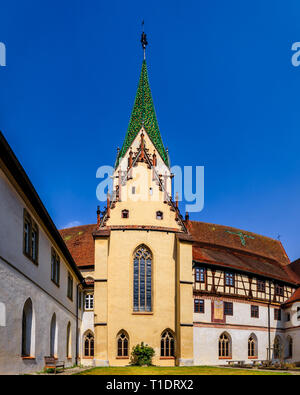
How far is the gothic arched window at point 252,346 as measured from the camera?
4496 centimetres

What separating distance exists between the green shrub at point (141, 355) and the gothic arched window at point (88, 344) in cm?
626

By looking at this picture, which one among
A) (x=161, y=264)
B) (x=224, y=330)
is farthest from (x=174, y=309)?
(x=224, y=330)

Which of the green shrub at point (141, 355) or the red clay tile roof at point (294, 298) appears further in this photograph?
the red clay tile roof at point (294, 298)

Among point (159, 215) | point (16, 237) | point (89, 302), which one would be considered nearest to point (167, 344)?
point (89, 302)

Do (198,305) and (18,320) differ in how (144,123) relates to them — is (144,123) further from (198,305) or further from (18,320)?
(18,320)

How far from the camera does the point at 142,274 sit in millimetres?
39938

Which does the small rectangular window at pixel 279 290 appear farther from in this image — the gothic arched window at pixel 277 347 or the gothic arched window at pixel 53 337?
the gothic arched window at pixel 53 337

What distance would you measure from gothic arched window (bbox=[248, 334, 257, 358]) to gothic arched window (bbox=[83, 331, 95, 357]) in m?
13.5

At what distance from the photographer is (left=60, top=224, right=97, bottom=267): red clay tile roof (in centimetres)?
4765

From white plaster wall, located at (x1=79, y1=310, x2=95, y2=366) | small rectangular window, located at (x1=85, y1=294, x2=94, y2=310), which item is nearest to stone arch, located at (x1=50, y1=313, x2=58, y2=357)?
white plaster wall, located at (x1=79, y1=310, x2=95, y2=366)

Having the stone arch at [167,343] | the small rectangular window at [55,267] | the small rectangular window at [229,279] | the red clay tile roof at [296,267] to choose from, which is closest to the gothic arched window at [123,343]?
the stone arch at [167,343]

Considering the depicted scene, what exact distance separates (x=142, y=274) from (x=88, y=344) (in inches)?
325

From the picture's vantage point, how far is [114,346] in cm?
3788

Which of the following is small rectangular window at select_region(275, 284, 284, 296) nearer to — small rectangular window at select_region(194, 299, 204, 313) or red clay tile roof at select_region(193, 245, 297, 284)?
red clay tile roof at select_region(193, 245, 297, 284)
